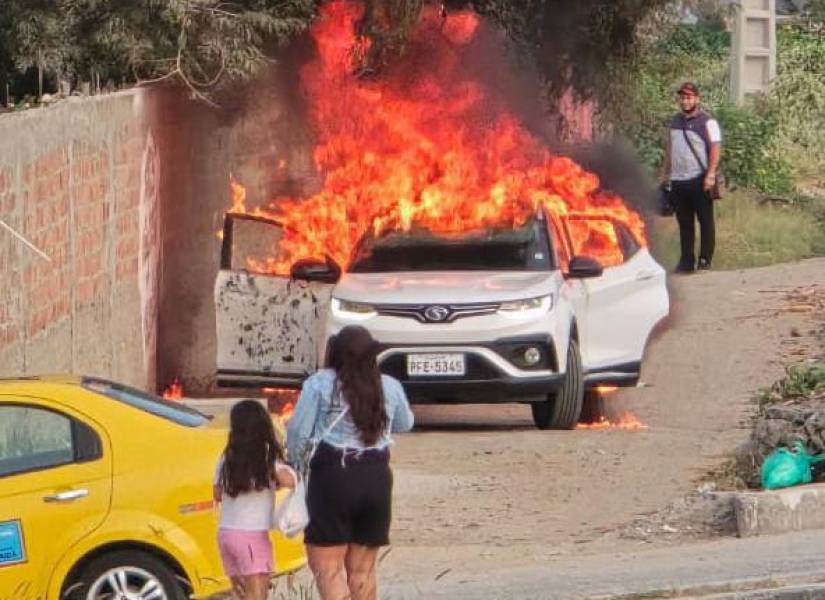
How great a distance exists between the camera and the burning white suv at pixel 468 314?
52.5 ft

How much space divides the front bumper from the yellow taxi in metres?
5.54

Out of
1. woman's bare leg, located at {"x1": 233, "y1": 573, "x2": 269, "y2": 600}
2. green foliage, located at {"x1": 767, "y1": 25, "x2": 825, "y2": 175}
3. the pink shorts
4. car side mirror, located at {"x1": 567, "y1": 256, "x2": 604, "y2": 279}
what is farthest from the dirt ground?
green foliage, located at {"x1": 767, "y1": 25, "x2": 825, "y2": 175}

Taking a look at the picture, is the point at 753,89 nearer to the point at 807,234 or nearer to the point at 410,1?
the point at 807,234

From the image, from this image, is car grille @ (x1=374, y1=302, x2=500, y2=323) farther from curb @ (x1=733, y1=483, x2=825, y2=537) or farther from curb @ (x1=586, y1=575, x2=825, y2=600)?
curb @ (x1=586, y1=575, x2=825, y2=600)

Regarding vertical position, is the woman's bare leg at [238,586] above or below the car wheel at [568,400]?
below

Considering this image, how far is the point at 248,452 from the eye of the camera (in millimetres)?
9336

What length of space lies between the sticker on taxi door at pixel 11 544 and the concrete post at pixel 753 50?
939 inches

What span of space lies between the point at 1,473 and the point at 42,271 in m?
4.12

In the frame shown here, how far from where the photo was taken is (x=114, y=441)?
10.4m

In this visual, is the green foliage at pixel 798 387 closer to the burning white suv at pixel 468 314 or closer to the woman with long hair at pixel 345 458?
the burning white suv at pixel 468 314

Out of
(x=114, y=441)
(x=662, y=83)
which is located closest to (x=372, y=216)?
(x=114, y=441)

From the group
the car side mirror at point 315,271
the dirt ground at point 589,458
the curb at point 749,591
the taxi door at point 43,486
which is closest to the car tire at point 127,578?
the taxi door at point 43,486

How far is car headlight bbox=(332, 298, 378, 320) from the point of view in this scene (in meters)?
16.2

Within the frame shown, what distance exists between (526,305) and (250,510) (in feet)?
22.8
